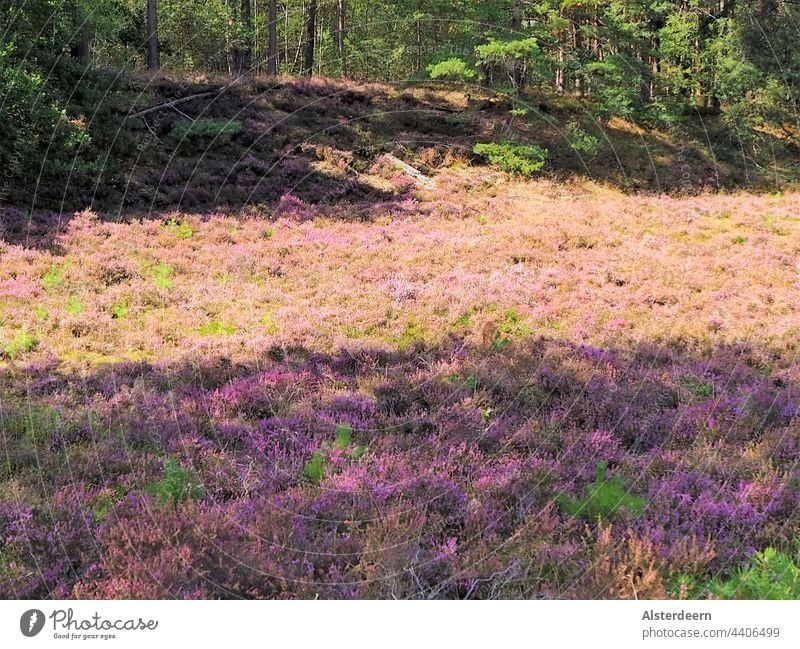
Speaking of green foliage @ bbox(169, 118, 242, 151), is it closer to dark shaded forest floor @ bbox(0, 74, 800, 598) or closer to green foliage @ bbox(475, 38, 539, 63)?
dark shaded forest floor @ bbox(0, 74, 800, 598)

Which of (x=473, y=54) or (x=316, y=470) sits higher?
(x=473, y=54)

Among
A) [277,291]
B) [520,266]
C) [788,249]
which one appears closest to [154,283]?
[277,291]

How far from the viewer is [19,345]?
867cm

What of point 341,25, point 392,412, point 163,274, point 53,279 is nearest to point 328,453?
point 392,412

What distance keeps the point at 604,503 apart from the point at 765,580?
1.19m

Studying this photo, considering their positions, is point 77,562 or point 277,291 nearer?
point 77,562

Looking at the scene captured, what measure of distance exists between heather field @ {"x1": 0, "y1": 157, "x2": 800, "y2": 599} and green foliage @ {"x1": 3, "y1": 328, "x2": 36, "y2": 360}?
151 mm

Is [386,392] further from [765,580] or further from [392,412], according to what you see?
[765,580]

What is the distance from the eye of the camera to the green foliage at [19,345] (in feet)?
27.7

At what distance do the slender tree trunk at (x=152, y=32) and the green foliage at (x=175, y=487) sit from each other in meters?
26.0

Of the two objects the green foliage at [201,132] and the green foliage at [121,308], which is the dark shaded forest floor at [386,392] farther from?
the green foliage at [201,132]
